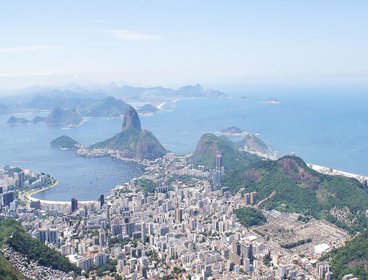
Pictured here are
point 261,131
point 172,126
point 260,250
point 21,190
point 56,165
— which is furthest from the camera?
point 172,126

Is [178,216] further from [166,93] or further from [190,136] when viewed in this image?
[166,93]

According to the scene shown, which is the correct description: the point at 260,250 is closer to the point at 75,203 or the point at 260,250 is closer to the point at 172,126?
the point at 75,203

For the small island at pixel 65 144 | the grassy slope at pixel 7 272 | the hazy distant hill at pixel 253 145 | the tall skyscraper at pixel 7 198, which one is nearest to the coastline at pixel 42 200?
the tall skyscraper at pixel 7 198

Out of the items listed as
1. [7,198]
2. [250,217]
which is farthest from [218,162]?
[7,198]

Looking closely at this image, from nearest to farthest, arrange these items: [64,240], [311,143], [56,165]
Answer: [64,240] → [56,165] → [311,143]

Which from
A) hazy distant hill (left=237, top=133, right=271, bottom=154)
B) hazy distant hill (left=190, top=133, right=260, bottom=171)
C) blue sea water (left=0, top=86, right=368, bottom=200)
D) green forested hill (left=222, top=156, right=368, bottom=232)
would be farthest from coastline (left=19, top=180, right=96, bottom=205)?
hazy distant hill (left=237, top=133, right=271, bottom=154)

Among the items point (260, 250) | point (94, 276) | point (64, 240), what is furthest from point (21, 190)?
point (260, 250)

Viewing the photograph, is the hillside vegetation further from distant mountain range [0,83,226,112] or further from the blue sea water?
distant mountain range [0,83,226,112]
